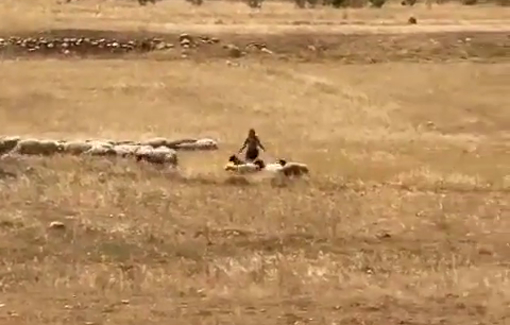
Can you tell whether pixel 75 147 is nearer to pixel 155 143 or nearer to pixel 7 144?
pixel 7 144

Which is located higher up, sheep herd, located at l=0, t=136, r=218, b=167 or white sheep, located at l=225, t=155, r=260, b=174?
sheep herd, located at l=0, t=136, r=218, b=167

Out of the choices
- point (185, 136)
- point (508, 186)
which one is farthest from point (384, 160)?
point (185, 136)

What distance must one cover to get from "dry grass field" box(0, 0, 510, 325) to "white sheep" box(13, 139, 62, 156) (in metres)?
0.67

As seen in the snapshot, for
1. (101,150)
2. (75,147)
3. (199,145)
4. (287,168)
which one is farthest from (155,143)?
(287,168)

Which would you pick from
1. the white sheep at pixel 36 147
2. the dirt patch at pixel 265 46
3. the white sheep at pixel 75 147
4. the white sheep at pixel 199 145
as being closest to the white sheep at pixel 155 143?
the white sheep at pixel 199 145

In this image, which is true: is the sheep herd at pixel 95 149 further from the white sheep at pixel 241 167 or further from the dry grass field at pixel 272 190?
the white sheep at pixel 241 167

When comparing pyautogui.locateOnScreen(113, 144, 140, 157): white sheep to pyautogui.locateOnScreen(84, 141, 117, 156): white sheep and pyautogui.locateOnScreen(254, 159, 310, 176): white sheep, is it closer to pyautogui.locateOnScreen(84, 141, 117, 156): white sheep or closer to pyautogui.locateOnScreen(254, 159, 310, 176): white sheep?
pyautogui.locateOnScreen(84, 141, 117, 156): white sheep

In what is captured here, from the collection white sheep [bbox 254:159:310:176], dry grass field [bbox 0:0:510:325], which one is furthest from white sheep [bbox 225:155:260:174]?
dry grass field [bbox 0:0:510:325]

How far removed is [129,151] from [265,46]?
50.6 feet

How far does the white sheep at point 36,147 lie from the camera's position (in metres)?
18.3

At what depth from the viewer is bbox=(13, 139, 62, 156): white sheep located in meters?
18.3

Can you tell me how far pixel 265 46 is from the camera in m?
32.8

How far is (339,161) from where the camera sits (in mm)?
19109

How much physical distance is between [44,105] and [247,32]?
10.3 meters
